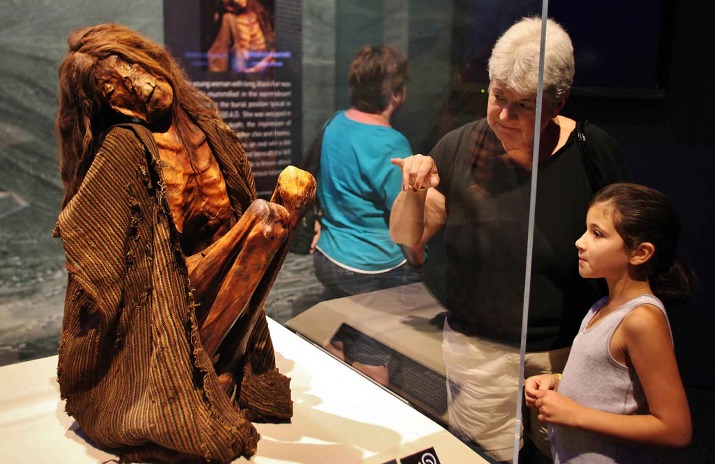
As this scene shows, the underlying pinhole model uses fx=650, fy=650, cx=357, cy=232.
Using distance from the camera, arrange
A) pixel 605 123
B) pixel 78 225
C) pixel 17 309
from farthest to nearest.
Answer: pixel 17 309, pixel 605 123, pixel 78 225

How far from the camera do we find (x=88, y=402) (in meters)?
1.31

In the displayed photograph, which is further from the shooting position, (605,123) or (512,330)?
(605,123)

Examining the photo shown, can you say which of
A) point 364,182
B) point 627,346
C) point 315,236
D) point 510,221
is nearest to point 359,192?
point 364,182

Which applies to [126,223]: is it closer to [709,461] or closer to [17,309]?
[17,309]

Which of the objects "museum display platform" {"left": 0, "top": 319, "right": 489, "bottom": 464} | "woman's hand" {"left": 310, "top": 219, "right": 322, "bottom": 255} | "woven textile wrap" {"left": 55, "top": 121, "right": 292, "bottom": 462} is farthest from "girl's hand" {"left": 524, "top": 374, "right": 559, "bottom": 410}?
"woman's hand" {"left": 310, "top": 219, "right": 322, "bottom": 255}

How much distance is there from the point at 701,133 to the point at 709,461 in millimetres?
906

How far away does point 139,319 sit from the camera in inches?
48.0

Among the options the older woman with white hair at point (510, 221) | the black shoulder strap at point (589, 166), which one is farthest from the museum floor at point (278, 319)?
the black shoulder strap at point (589, 166)

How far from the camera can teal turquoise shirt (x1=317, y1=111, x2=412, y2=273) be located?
1745 millimetres

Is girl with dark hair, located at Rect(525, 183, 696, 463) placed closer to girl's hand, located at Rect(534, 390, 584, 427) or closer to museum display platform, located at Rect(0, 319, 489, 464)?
girl's hand, located at Rect(534, 390, 584, 427)

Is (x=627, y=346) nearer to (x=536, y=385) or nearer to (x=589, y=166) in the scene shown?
(x=536, y=385)

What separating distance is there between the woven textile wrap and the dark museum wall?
0.73 m

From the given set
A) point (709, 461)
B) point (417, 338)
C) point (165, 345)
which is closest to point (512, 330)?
point (417, 338)

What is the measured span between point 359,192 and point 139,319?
0.84m
